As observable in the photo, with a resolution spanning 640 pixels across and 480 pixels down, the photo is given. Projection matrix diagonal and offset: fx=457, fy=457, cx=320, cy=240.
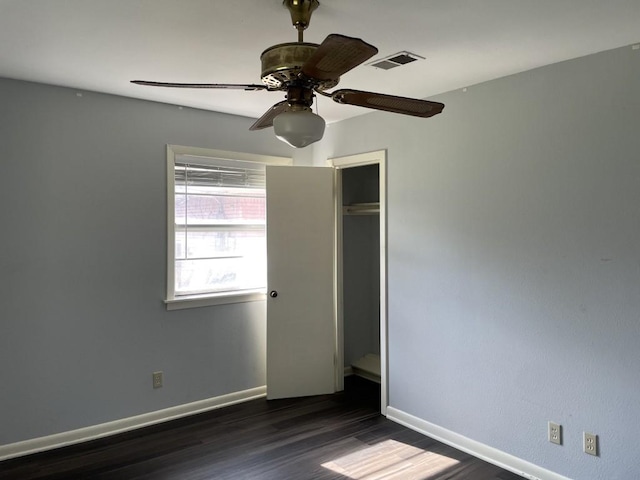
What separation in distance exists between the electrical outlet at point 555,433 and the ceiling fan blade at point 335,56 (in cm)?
228

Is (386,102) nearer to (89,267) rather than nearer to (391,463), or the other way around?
(391,463)

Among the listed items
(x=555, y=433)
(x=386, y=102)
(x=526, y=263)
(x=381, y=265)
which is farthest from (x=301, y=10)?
(x=555, y=433)

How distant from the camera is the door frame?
11.8 feet

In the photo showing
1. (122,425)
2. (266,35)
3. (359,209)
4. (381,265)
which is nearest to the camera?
(266,35)

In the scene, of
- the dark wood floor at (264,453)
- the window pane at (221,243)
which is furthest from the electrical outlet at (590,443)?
the window pane at (221,243)

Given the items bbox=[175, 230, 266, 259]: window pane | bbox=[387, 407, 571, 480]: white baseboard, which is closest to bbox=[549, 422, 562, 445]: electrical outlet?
bbox=[387, 407, 571, 480]: white baseboard

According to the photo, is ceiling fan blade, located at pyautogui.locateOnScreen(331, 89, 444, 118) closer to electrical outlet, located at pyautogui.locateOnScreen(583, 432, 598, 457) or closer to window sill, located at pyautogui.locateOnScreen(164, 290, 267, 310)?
electrical outlet, located at pyautogui.locateOnScreen(583, 432, 598, 457)

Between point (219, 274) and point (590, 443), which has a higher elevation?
point (219, 274)

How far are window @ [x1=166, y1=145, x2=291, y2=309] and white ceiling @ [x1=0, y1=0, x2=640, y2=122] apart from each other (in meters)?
0.93

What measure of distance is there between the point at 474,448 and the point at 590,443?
2.43 feet

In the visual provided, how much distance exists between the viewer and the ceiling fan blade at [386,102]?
1803 mm

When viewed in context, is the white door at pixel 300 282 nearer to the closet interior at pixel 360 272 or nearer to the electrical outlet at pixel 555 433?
the closet interior at pixel 360 272

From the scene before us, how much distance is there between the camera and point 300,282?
3.99m

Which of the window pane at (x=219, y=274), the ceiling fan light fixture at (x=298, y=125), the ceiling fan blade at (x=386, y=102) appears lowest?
the window pane at (x=219, y=274)
